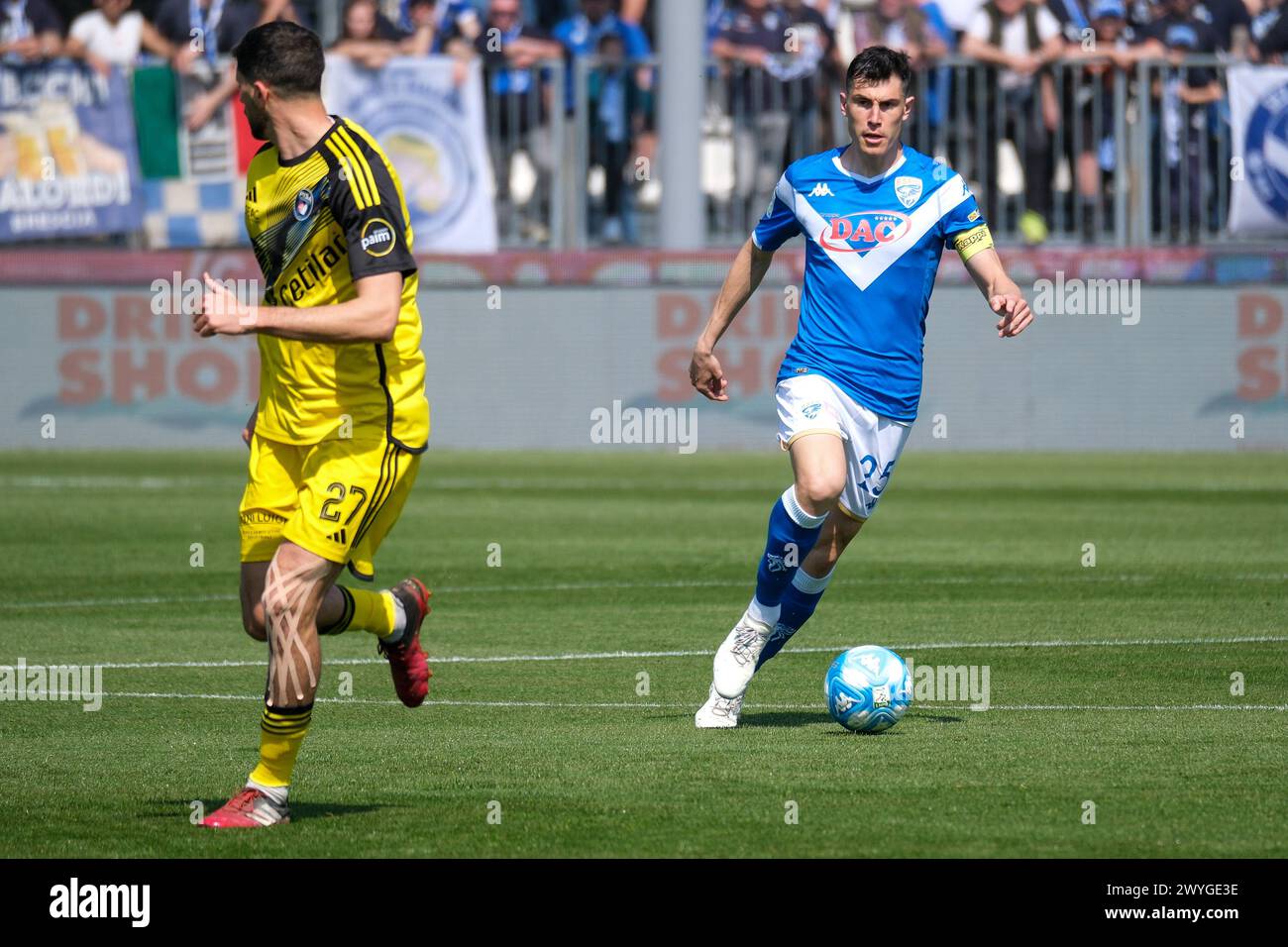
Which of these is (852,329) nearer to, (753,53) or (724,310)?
(724,310)

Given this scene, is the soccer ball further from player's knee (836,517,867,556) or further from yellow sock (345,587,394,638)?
yellow sock (345,587,394,638)

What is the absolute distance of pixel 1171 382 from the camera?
2281 centimetres

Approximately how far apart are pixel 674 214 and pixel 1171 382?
512cm

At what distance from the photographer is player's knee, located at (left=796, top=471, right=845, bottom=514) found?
322 inches

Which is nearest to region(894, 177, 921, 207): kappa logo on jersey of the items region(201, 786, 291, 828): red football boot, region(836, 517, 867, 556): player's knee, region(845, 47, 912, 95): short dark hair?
region(845, 47, 912, 95): short dark hair

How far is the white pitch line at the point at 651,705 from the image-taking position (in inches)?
343

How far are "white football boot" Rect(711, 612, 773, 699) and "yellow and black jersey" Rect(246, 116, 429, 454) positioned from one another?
185 cm

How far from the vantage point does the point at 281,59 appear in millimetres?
6609

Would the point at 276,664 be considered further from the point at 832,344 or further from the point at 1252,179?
the point at 1252,179

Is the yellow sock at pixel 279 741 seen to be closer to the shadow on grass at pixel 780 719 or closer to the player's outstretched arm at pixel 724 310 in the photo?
the shadow on grass at pixel 780 719

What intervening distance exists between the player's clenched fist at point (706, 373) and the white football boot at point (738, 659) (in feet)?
2.81

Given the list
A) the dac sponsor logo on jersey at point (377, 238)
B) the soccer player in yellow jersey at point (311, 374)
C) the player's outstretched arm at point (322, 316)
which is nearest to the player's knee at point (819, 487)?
the soccer player in yellow jersey at point (311, 374)

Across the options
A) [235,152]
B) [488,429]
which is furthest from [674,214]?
[235,152]
